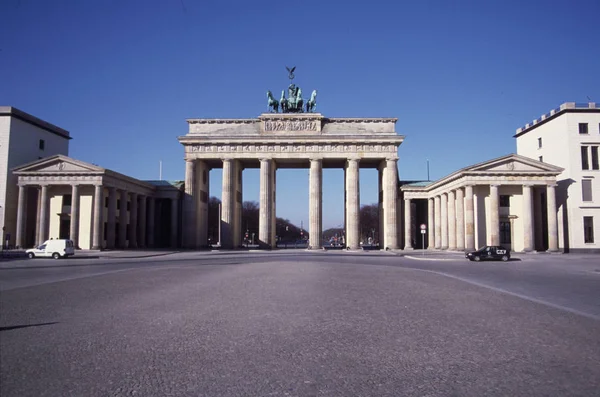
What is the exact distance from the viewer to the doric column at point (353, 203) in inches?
2606

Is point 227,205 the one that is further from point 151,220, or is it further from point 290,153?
point 151,220

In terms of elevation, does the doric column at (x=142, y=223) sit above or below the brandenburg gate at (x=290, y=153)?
below

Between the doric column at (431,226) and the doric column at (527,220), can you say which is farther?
the doric column at (431,226)

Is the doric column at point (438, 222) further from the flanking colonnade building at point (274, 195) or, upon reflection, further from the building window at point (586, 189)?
the building window at point (586, 189)

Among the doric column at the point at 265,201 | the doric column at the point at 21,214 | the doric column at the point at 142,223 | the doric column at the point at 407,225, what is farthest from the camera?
the doric column at the point at 407,225

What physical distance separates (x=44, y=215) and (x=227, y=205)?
22306mm

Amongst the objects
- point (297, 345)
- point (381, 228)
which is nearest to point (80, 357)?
point (297, 345)

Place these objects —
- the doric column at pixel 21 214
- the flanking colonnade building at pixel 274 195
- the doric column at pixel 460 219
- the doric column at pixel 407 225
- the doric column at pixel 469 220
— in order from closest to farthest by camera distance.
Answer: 1. the doric column at pixel 469 220
2. the flanking colonnade building at pixel 274 195
3. the doric column at pixel 21 214
4. the doric column at pixel 460 219
5. the doric column at pixel 407 225

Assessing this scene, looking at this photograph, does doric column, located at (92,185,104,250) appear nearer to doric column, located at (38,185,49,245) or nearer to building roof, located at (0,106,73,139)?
doric column, located at (38,185,49,245)

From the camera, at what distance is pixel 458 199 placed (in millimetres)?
57781

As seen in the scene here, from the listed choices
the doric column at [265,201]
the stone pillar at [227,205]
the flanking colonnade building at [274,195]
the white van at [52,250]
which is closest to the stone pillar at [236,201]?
the flanking colonnade building at [274,195]

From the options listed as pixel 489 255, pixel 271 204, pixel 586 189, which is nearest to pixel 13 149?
pixel 271 204

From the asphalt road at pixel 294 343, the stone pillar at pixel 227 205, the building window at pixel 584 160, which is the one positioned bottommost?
the asphalt road at pixel 294 343

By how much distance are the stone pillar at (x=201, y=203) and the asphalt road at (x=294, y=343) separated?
53.1 metres
